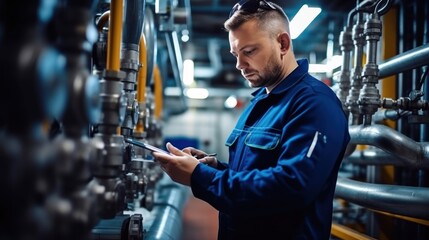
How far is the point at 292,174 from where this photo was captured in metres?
0.87

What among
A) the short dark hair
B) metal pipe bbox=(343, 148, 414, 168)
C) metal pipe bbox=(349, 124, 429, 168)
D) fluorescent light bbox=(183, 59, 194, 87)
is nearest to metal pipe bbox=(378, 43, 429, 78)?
metal pipe bbox=(349, 124, 429, 168)

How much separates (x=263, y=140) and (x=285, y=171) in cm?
16

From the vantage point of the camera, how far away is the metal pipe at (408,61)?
1.40 meters

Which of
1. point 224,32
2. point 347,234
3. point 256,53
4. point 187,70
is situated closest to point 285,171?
point 256,53

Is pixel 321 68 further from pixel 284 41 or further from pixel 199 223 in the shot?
pixel 284 41

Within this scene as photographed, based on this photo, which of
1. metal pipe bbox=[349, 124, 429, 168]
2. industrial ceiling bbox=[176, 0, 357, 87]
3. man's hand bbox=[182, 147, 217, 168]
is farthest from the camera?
industrial ceiling bbox=[176, 0, 357, 87]

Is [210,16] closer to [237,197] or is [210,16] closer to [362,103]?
[362,103]

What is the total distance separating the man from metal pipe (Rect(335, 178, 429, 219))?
45 centimetres

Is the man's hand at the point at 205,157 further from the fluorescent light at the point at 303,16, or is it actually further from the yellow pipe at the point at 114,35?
the fluorescent light at the point at 303,16

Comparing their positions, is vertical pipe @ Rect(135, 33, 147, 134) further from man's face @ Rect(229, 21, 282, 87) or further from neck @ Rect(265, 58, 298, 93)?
neck @ Rect(265, 58, 298, 93)

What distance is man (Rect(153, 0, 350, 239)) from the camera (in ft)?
2.91

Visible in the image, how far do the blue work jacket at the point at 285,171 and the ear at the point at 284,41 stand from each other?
7 cm

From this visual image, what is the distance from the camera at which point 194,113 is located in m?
9.02

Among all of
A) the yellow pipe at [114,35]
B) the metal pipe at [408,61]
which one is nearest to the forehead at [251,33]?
the yellow pipe at [114,35]
